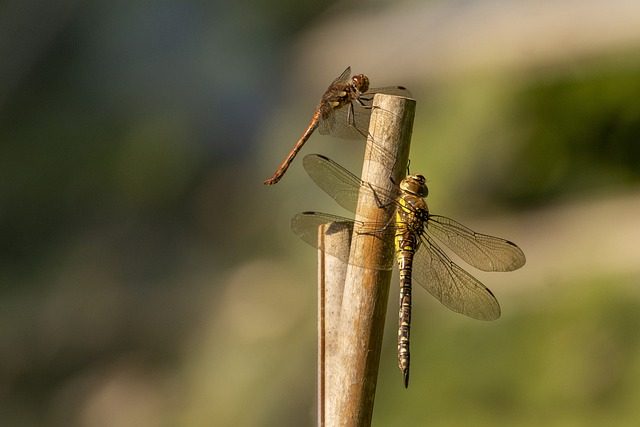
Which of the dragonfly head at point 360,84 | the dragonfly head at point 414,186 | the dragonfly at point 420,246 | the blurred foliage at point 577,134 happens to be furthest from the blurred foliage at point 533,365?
the dragonfly head at point 414,186

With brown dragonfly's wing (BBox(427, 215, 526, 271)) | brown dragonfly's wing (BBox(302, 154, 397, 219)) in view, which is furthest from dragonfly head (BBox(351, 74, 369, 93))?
brown dragonfly's wing (BBox(427, 215, 526, 271))

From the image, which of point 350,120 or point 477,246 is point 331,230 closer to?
point 477,246

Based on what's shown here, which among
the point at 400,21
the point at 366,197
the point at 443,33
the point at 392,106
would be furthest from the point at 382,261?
the point at 400,21

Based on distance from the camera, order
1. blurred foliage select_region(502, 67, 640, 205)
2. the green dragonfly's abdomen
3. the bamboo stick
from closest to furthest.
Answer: the bamboo stick, the green dragonfly's abdomen, blurred foliage select_region(502, 67, 640, 205)

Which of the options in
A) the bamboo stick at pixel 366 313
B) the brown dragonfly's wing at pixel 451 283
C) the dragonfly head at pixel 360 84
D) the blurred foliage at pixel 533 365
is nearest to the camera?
Result: the bamboo stick at pixel 366 313

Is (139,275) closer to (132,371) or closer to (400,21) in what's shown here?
(132,371)

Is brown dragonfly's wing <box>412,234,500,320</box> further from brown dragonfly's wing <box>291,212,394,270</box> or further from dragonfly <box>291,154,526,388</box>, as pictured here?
brown dragonfly's wing <box>291,212,394,270</box>

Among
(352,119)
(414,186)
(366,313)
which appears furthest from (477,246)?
(366,313)

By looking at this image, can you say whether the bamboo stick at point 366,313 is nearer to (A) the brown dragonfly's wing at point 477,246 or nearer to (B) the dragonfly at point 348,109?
(A) the brown dragonfly's wing at point 477,246
